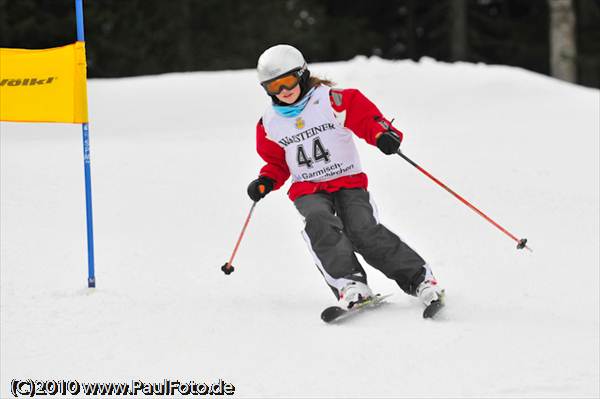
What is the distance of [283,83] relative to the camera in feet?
16.4

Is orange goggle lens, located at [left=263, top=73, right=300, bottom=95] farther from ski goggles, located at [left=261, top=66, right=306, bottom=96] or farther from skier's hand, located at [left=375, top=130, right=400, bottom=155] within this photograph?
skier's hand, located at [left=375, top=130, right=400, bottom=155]

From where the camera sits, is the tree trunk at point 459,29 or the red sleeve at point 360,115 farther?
the tree trunk at point 459,29

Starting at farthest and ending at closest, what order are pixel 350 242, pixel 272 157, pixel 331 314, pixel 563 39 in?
pixel 563 39
pixel 272 157
pixel 350 242
pixel 331 314

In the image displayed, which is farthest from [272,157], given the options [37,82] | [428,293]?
[37,82]

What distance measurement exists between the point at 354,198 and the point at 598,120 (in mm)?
5044

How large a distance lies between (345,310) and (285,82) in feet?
4.49

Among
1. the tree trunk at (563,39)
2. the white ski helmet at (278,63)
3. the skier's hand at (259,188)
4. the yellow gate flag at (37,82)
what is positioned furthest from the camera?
the tree trunk at (563,39)

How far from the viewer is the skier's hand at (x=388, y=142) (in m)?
4.88

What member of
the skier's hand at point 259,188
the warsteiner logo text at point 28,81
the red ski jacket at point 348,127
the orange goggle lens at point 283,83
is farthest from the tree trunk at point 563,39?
the warsteiner logo text at point 28,81

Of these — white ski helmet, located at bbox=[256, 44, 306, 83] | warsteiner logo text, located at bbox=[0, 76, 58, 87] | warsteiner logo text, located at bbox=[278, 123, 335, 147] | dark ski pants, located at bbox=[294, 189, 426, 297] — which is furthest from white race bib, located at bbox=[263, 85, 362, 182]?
warsteiner logo text, located at bbox=[0, 76, 58, 87]

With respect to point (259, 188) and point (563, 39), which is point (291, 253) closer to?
point (259, 188)

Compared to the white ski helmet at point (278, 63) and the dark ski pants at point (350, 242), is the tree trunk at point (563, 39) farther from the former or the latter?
the white ski helmet at point (278, 63)

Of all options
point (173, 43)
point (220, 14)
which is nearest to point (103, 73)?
point (173, 43)

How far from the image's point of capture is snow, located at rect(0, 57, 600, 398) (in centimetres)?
426
